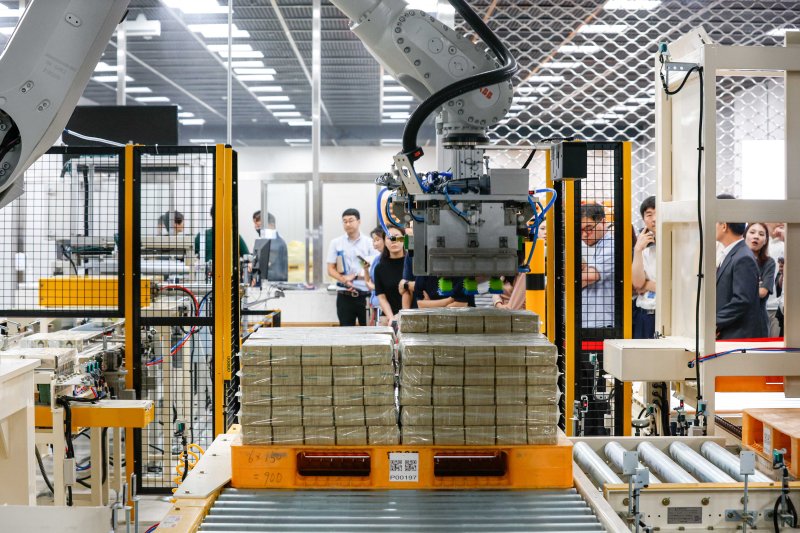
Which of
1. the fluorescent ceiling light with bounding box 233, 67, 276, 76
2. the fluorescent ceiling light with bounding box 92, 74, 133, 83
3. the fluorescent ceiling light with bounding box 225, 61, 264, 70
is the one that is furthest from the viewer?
the fluorescent ceiling light with bounding box 92, 74, 133, 83

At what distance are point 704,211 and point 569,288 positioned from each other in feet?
4.23

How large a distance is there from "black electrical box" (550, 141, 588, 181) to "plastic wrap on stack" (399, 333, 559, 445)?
105 centimetres

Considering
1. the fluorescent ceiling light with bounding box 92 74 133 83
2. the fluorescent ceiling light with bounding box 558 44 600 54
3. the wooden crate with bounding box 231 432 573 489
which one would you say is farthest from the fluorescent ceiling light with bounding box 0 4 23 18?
the wooden crate with bounding box 231 432 573 489

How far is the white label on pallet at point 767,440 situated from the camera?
2947 millimetres

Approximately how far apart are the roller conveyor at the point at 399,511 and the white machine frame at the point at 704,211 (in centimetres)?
118

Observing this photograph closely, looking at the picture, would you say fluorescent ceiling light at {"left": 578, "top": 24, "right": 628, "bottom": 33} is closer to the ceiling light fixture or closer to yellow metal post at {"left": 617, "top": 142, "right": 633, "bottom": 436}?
yellow metal post at {"left": 617, "top": 142, "right": 633, "bottom": 436}

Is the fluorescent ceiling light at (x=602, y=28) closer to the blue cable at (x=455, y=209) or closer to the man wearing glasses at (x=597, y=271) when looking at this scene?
the man wearing glasses at (x=597, y=271)

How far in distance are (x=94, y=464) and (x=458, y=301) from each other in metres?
2.69

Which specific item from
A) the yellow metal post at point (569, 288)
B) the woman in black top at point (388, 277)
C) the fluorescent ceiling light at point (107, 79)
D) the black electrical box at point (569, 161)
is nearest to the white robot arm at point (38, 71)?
the black electrical box at point (569, 161)

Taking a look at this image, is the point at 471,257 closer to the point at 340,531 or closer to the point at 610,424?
the point at 340,531

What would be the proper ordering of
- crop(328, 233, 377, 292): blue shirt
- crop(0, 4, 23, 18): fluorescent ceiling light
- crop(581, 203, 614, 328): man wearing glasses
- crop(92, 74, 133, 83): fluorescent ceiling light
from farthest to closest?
crop(92, 74, 133, 83): fluorescent ceiling light, crop(0, 4, 23, 18): fluorescent ceiling light, crop(328, 233, 377, 292): blue shirt, crop(581, 203, 614, 328): man wearing glasses

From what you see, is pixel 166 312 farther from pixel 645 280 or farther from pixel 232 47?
pixel 232 47

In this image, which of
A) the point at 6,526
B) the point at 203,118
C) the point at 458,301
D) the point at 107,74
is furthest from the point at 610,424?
the point at 203,118

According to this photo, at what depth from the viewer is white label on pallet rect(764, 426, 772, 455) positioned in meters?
2.95
